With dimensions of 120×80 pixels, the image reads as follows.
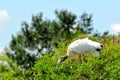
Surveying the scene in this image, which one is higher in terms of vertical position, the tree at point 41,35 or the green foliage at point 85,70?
the tree at point 41,35

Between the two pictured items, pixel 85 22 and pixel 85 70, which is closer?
pixel 85 70

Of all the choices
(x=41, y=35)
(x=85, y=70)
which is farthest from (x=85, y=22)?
(x=85, y=70)

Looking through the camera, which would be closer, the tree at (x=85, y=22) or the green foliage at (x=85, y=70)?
the green foliage at (x=85, y=70)

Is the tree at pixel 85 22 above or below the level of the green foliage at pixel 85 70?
above

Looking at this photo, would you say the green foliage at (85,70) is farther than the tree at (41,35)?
No

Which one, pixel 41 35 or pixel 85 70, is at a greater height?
pixel 41 35

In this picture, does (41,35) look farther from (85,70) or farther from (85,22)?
(85,70)

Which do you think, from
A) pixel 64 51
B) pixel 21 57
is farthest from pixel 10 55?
pixel 64 51

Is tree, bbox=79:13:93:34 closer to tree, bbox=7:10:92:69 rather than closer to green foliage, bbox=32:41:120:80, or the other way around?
tree, bbox=7:10:92:69

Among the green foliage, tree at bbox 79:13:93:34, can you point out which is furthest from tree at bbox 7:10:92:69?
the green foliage

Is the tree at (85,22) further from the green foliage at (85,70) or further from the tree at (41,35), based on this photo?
the green foliage at (85,70)

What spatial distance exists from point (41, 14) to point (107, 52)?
1451 inches

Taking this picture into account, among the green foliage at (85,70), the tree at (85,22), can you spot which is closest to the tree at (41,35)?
the tree at (85,22)

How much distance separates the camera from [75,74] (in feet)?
37.1
